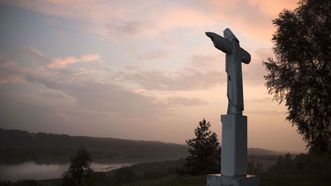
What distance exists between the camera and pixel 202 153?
1550 inches

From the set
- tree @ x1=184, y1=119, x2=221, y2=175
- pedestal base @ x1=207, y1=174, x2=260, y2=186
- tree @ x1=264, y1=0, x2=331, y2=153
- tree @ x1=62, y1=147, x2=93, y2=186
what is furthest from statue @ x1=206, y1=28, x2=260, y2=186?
tree @ x1=62, y1=147, x2=93, y2=186

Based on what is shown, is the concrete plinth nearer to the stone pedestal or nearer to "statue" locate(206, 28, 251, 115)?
the stone pedestal

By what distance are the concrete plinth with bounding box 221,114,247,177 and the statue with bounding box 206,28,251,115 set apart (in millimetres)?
261

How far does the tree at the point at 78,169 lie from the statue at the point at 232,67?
4576cm

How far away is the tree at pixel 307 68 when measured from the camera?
2358 cm

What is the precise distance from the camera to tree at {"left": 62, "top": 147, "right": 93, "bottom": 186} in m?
53.0

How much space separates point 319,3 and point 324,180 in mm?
10616

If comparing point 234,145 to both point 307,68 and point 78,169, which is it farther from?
point 78,169

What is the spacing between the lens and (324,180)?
72.3 feet

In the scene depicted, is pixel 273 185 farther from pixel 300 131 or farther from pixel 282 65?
pixel 282 65

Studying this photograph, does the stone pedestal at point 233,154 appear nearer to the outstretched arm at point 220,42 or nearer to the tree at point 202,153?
the outstretched arm at point 220,42

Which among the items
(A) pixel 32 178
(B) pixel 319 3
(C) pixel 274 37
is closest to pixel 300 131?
(C) pixel 274 37

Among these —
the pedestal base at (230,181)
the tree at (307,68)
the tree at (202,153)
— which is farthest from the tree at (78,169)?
the pedestal base at (230,181)

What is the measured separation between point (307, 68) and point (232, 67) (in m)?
15.9
